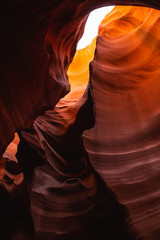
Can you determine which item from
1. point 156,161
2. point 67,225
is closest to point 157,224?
point 156,161

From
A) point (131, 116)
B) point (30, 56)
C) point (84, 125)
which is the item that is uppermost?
point (30, 56)

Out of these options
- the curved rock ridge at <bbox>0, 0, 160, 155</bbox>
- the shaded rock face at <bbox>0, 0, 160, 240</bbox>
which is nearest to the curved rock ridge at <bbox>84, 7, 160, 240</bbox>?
the shaded rock face at <bbox>0, 0, 160, 240</bbox>

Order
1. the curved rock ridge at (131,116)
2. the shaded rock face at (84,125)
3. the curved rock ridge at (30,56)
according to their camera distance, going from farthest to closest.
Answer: the curved rock ridge at (131,116), the shaded rock face at (84,125), the curved rock ridge at (30,56)

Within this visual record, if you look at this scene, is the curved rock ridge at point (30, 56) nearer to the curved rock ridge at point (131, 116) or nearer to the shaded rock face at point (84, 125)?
the shaded rock face at point (84, 125)

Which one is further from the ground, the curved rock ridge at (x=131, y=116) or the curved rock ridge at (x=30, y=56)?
the curved rock ridge at (x=30, y=56)

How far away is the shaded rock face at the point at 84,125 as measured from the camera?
3.11m

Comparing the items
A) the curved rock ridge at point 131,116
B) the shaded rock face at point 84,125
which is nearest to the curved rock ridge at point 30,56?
the shaded rock face at point 84,125

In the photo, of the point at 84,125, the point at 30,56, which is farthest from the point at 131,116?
the point at 30,56

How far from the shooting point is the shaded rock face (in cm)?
311

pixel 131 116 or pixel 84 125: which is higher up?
pixel 131 116

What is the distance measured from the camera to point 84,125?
5.66 metres

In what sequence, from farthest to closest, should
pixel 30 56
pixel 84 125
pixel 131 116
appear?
pixel 84 125, pixel 131 116, pixel 30 56

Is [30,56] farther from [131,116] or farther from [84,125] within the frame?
[84,125]

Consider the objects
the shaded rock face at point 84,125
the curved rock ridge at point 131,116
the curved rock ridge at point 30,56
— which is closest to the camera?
the curved rock ridge at point 30,56
